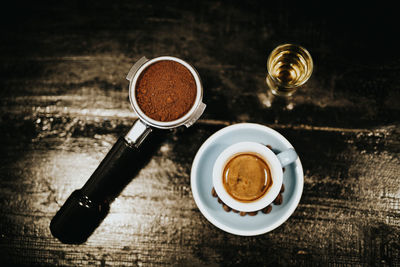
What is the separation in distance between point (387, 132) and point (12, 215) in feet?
3.57

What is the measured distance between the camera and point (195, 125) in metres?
0.79

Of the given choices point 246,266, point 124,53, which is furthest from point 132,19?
point 246,266

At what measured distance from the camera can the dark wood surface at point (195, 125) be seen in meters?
0.77

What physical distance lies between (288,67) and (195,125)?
32cm

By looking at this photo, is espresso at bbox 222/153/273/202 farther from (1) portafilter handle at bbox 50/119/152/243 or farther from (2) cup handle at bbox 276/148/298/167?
(1) portafilter handle at bbox 50/119/152/243

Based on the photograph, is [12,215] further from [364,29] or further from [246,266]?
[364,29]

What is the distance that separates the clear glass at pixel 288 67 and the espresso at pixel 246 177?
8.5 inches

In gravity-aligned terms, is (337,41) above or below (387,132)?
above

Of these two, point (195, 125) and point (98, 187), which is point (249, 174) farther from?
point (98, 187)

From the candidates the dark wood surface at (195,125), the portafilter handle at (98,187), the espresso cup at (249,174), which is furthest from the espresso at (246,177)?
the portafilter handle at (98,187)

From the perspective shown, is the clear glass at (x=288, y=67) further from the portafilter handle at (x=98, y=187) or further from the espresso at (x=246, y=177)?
the portafilter handle at (x=98, y=187)

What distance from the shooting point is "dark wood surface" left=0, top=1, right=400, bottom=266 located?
77 cm

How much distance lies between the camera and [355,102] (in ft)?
2.60

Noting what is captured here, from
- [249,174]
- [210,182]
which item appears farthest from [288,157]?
[210,182]
